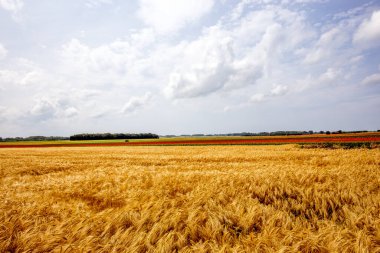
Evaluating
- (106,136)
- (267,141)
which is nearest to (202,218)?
(267,141)

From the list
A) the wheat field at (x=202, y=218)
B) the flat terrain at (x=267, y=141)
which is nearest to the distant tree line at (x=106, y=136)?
the flat terrain at (x=267, y=141)

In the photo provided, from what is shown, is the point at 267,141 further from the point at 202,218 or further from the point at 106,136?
the point at 106,136

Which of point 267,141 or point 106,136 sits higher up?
point 106,136

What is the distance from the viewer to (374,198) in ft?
18.0

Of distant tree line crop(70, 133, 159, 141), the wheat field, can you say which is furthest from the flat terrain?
distant tree line crop(70, 133, 159, 141)

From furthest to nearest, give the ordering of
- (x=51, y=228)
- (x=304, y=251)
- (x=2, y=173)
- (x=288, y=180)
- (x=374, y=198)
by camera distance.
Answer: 1. (x=2, y=173)
2. (x=288, y=180)
3. (x=374, y=198)
4. (x=51, y=228)
5. (x=304, y=251)

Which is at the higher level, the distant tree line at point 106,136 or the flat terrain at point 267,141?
the distant tree line at point 106,136

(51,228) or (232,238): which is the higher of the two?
(51,228)

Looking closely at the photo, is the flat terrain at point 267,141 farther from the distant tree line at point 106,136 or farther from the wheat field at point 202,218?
the distant tree line at point 106,136

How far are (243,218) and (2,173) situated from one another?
466 inches

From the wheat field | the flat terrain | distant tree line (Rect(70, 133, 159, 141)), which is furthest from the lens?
distant tree line (Rect(70, 133, 159, 141))

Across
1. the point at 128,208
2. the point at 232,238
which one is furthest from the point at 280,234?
the point at 128,208

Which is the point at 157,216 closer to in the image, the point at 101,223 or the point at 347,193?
the point at 101,223

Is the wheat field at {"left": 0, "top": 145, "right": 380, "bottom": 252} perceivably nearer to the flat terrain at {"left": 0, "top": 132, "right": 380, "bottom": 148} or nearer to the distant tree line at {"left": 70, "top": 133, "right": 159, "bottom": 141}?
the flat terrain at {"left": 0, "top": 132, "right": 380, "bottom": 148}
